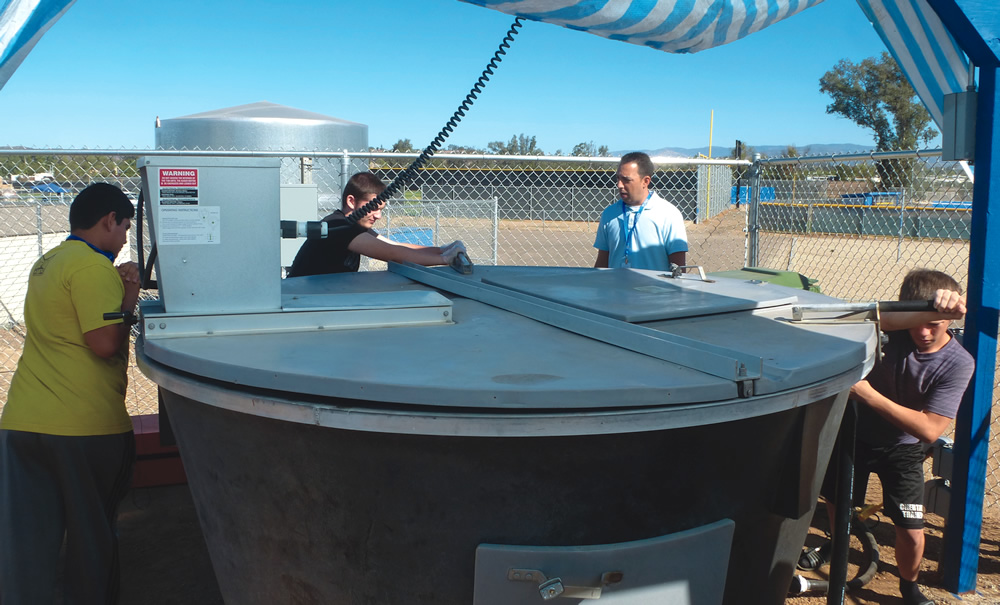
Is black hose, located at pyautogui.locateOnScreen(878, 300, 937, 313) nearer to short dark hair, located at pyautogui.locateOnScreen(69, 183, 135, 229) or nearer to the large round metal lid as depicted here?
the large round metal lid

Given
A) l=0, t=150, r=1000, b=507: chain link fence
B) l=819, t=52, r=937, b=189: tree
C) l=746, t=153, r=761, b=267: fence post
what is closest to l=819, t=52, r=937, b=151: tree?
l=819, t=52, r=937, b=189: tree

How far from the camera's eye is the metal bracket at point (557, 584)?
5.81 feet

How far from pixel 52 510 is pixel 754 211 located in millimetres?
5357

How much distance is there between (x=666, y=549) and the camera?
1.88 meters

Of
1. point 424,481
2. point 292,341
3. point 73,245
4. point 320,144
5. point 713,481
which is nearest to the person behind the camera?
point 424,481

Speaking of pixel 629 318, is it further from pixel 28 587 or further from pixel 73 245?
pixel 28 587

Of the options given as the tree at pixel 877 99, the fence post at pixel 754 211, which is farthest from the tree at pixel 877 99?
the fence post at pixel 754 211

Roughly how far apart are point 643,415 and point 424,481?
551mm

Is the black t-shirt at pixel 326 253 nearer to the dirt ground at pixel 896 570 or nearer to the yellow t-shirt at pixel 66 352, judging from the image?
the yellow t-shirt at pixel 66 352

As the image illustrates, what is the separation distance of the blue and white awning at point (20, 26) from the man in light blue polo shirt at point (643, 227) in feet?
10.5

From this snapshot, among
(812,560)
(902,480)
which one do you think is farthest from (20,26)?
(812,560)

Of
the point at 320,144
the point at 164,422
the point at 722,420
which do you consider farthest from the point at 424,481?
the point at 320,144

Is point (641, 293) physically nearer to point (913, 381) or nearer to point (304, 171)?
point (913, 381)

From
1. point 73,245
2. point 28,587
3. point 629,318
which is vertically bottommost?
point 28,587
